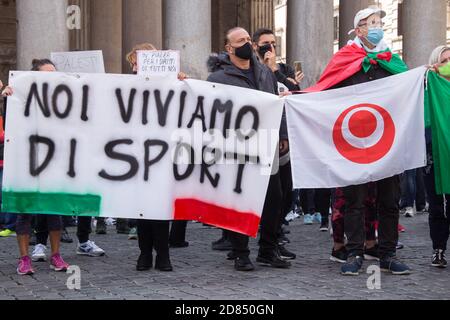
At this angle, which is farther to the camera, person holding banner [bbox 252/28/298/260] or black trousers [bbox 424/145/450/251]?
person holding banner [bbox 252/28/298/260]

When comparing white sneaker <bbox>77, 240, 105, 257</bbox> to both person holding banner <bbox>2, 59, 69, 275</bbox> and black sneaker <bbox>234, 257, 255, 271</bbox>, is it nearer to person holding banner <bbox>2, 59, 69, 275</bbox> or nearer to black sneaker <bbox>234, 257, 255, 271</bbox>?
person holding banner <bbox>2, 59, 69, 275</bbox>

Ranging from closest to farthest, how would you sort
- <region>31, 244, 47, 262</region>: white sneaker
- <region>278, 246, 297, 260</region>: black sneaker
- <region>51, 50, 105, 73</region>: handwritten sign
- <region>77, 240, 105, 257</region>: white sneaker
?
<region>31, 244, 47, 262</region>: white sneaker → <region>278, 246, 297, 260</region>: black sneaker → <region>77, 240, 105, 257</region>: white sneaker → <region>51, 50, 105, 73</region>: handwritten sign

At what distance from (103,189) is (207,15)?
10.1 m

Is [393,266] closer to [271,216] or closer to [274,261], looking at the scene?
[274,261]

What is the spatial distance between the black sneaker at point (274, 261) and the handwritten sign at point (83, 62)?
300 cm

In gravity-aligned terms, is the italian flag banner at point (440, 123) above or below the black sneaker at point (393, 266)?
above

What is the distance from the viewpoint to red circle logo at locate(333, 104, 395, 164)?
30.0 feet

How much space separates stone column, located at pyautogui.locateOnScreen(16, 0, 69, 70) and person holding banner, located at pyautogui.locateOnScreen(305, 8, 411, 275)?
810cm

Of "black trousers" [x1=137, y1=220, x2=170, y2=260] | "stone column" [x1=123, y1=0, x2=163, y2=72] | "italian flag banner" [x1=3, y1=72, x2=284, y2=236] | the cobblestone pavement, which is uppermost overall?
"stone column" [x1=123, y1=0, x2=163, y2=72]

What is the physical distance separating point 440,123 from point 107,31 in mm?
17456

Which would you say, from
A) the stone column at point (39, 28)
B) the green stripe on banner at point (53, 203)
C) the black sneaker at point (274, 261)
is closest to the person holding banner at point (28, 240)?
the green stripe on banner at point (53, 203)

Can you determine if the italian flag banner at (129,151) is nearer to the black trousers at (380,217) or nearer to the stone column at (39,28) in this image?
the black trousers at (380,217)

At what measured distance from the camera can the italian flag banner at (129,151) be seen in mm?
9086

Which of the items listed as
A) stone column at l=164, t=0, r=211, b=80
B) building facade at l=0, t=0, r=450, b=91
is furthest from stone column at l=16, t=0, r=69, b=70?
stone column at l=164, t=0, r=211, b=80
